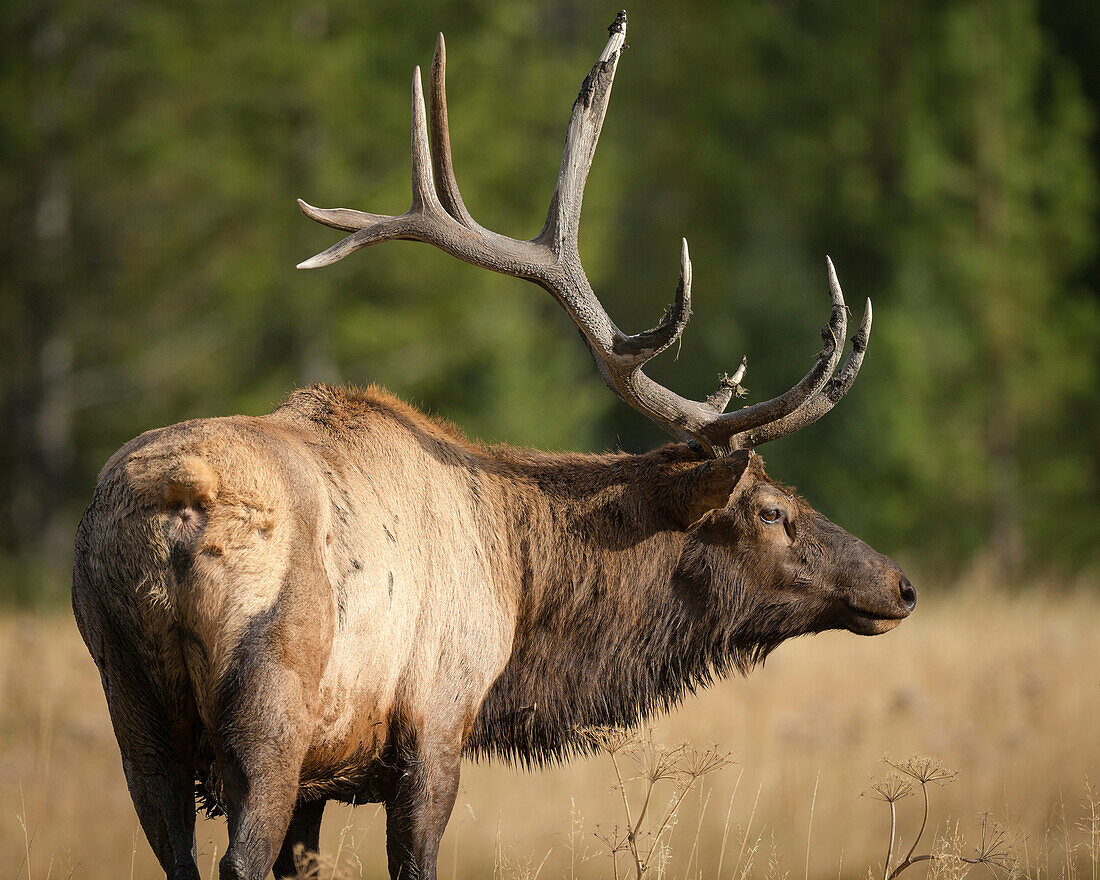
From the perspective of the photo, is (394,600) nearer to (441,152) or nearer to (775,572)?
(775,572)

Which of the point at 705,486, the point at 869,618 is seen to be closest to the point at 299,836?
the point at 705,486

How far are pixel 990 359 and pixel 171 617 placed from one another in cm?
1342

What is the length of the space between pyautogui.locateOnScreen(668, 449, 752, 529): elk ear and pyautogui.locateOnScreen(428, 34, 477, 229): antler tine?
1279 millimetres

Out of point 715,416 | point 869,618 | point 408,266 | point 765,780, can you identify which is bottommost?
point 765,780

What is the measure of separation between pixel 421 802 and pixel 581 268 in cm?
208

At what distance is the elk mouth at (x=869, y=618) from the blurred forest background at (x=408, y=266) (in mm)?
9302

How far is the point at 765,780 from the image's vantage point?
253 inches

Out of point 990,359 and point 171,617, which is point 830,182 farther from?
point 171,617

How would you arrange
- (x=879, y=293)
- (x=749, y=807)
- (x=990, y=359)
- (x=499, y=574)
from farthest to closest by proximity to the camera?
1. (x=879, y=293)
2. (x=990, y=359)
3. (x=749, y=807)
4. (x=499, y=574)

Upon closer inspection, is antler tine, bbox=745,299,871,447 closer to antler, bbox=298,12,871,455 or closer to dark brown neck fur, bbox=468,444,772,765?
antler, bbox=298,12,871,455

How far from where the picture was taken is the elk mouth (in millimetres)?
4543

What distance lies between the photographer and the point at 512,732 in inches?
165

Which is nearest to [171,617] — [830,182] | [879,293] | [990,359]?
[990,359]

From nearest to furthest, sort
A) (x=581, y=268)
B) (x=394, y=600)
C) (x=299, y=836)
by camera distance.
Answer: (x=394, y=600), (x=299, y=836), (x=581, y=268)
